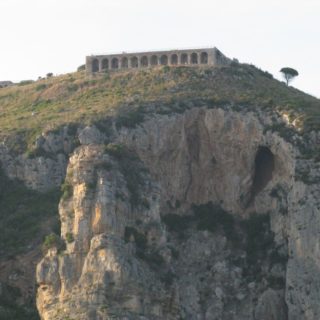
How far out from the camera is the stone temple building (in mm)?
153125

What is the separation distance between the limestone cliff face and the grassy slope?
3.72 metres

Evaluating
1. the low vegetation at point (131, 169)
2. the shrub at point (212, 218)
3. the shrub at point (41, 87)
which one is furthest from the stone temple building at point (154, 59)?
the low vegetation at point (131, 169)

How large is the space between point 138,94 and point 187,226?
1582 cm

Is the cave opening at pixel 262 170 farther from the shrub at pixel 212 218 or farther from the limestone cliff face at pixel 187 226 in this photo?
the shrub at pixel 212 218

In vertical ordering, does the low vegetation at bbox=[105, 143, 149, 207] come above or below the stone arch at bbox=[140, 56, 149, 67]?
below

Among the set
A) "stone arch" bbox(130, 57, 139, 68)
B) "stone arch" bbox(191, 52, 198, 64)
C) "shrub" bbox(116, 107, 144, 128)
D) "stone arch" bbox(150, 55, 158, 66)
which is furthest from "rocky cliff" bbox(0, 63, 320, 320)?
"stone arch" bbox(130, 57, 139, 68)

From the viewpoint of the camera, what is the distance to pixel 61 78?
161875mm

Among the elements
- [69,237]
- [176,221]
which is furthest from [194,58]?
[69,237]

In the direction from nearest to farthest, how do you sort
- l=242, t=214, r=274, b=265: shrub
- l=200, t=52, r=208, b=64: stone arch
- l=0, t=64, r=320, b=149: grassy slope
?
Result: 1. l=242, t=214, r=274, b=265: shrub
2. l=0, t=64, r=320, b=149: grassy slope
3. l=200, t=52, r=208, b=64: stone arch

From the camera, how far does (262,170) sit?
445ft

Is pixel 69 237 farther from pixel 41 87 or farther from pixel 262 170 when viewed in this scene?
pixel 41 87

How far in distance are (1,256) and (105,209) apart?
1351 centimetres

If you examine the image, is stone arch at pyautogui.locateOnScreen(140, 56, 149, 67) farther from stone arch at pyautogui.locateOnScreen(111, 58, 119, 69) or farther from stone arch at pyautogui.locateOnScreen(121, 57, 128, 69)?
stone arch at pyautogui.locateOnScreen(111, 58, 119, 69)

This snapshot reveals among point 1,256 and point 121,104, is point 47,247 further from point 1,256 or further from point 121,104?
point 121,104
